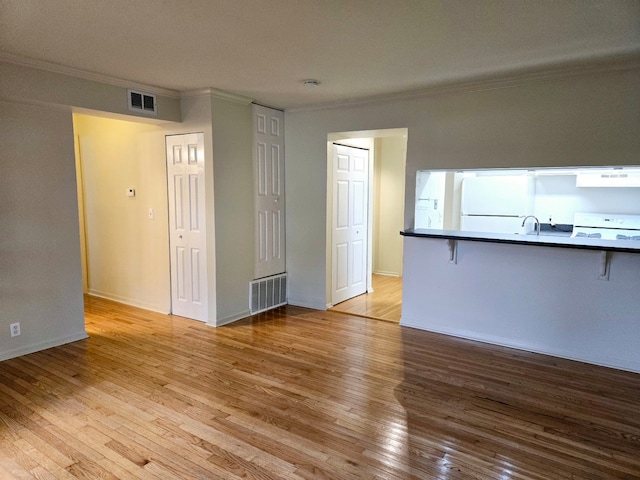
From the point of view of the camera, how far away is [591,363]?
352cm

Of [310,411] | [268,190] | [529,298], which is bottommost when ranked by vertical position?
[310,411]

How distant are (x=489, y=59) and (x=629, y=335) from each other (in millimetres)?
2522

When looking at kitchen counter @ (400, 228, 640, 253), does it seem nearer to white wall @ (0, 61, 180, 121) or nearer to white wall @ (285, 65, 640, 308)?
white wall @ (285, 65, 640, 308)

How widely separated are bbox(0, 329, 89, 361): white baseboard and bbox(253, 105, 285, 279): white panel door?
1.90 metres

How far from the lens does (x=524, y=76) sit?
357 cm

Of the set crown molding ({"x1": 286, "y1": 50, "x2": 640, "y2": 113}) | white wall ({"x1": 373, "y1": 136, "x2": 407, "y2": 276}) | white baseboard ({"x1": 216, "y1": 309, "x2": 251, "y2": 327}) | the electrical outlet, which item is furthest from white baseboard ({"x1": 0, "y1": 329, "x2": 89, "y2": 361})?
white wall ({"x1": 373, "y1": 136, "x2": 407, "y2": 276})

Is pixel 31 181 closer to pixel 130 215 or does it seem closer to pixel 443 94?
pixel 130 215

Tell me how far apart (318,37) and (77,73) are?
88.8 inches

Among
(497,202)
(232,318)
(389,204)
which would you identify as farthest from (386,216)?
(232,318)

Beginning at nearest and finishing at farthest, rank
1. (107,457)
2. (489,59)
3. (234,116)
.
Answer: (107,457) < (489,59) < (234,116)

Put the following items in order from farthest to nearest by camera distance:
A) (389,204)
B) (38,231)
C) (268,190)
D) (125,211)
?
(389,204)
(125,211)
(268,190)
(38,231)

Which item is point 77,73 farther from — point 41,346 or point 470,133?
point 470,133

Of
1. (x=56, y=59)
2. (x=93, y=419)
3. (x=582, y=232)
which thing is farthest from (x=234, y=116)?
(x=582, y=232)

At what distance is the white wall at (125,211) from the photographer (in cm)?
479
